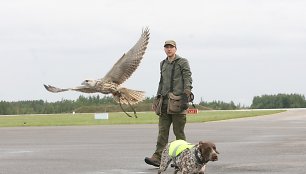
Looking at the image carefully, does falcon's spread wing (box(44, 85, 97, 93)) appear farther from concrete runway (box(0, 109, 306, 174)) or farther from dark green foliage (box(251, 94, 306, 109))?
dark green foliage (box(251, 94, 306, 109))

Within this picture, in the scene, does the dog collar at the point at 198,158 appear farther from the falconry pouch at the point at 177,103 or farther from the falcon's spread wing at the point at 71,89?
the falcon's spread wing at the point at 71,89

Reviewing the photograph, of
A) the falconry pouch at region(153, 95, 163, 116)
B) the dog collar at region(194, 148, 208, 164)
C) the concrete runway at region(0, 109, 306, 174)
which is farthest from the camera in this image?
the concrete runway at region(0, 109, 306, 174)

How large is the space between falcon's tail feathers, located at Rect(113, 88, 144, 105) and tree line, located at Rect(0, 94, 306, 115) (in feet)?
130

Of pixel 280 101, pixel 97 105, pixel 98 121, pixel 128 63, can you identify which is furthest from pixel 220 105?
pixel 128 63

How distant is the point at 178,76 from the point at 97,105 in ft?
159

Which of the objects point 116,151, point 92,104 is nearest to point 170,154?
point 116,151

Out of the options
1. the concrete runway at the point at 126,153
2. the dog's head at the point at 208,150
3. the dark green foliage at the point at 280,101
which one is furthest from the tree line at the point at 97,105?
the dog's head at the point at 208,150

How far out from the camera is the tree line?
60.7m

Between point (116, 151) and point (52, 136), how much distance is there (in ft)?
26.1

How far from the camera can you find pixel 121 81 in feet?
65.6

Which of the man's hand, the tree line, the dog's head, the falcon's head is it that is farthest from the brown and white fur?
the tree line

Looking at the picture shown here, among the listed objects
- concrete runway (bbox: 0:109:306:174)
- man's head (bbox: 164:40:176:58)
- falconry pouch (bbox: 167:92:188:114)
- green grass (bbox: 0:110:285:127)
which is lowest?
concrete runway (bbox: 0:109:306:174)

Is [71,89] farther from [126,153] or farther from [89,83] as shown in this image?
[126,153]

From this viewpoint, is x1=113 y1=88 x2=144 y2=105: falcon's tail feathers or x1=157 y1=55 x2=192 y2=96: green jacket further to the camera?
x1=113 y1=88 x2=144 y2=105: falcon's tail feathers
